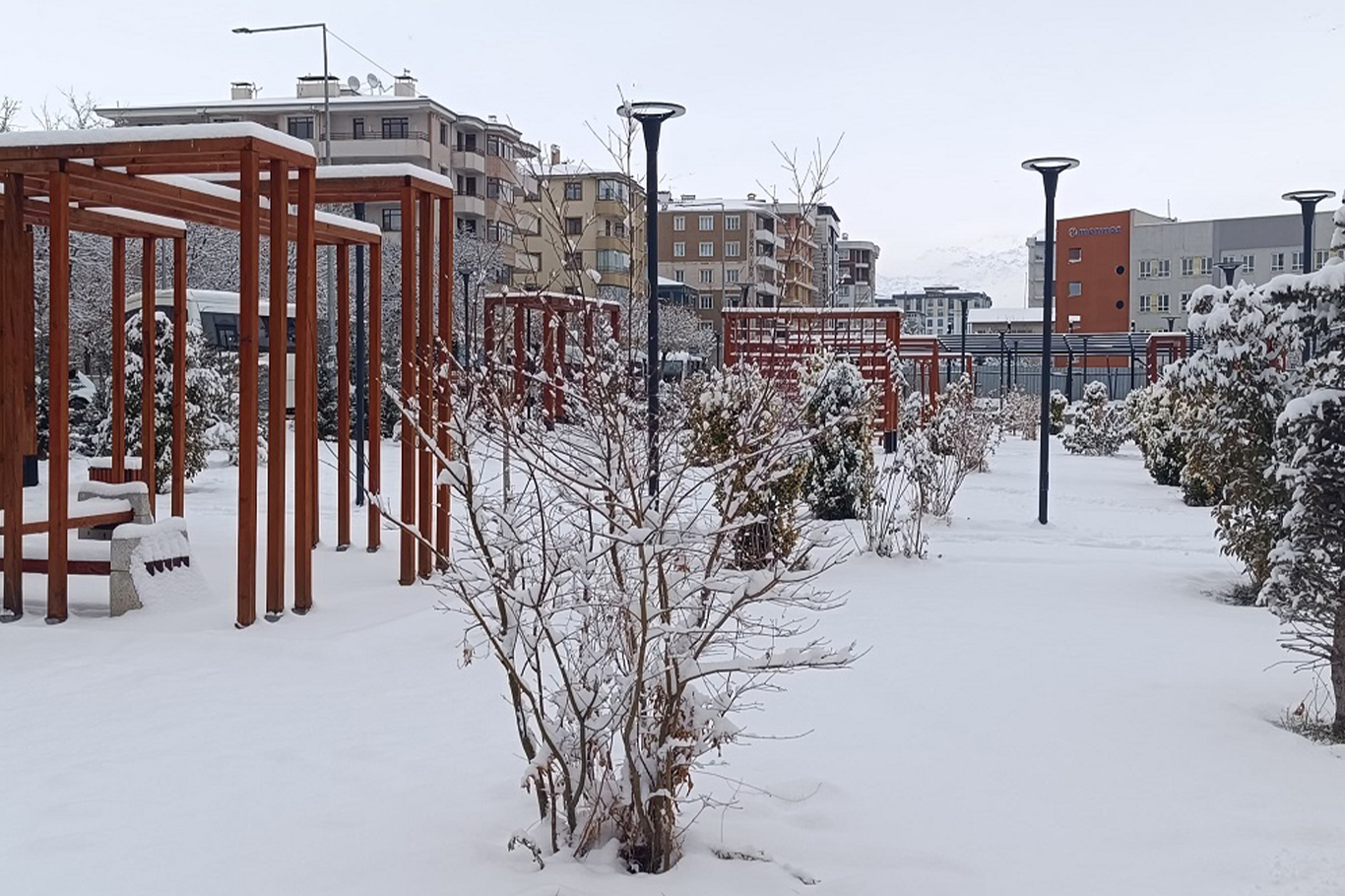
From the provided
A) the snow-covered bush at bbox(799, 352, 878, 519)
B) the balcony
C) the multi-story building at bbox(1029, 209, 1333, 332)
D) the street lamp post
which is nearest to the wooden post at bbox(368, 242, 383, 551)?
the snow-covered bush at bbox(799, 352, 878, 519)

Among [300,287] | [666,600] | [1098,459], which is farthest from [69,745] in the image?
[1098,459]

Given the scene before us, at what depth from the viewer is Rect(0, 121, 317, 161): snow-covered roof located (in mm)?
6887

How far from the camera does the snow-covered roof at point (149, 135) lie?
689 cm

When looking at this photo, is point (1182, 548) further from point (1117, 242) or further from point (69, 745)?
point (1117, 242)

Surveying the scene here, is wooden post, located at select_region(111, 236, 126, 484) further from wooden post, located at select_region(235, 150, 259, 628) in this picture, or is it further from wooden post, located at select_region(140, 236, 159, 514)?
wooden post, located at select_region(235, 150, 259, 628)

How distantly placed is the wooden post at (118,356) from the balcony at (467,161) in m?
48.8

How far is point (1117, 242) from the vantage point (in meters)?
67.9

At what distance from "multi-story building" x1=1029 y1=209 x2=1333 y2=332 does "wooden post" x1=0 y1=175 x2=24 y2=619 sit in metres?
59.6

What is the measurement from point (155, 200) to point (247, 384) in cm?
184

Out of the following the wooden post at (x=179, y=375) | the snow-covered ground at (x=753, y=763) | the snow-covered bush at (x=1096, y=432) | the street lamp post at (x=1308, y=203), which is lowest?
the snow-covered ground at (x=753, y=763)

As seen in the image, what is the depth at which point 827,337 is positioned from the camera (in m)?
22.8

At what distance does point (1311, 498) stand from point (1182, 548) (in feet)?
19.7

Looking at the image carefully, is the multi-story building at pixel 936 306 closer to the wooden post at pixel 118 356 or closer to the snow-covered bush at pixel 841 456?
the snow-covered bush at pixel 841 456

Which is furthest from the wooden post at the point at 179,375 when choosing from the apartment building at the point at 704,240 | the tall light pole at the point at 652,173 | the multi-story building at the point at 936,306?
the multi-story building at the point at 936,306
